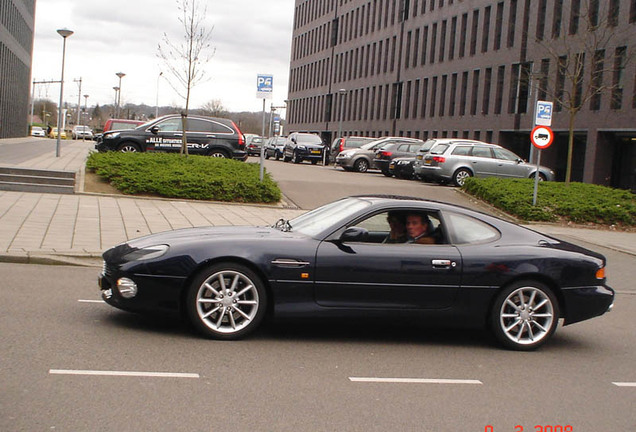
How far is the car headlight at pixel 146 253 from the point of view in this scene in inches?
258

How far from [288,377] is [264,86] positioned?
46.3 ft

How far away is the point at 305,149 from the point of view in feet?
142

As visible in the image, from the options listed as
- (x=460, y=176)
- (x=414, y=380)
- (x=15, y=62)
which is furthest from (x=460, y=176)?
(x=15, y=62)

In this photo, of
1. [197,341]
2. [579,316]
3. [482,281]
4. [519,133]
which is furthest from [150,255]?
[519,133]

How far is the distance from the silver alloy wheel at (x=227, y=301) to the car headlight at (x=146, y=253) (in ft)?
1.55

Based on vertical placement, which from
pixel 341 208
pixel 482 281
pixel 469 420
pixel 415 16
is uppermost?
pixel 415 16

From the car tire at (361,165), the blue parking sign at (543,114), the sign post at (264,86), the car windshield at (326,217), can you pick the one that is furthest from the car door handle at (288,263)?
the car tire at (361,165)

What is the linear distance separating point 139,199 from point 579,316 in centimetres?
1303

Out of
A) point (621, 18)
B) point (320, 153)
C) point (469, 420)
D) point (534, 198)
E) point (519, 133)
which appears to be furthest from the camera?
point (519, 133)

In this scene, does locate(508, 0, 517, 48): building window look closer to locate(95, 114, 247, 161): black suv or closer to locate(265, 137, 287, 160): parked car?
locate(265, 137, 287, 160): parked car

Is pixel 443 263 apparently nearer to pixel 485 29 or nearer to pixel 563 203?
pixel 563 203

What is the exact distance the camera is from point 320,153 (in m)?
43.7

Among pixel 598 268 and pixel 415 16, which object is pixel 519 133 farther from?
pixel 598 268

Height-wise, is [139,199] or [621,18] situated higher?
[621,18]
